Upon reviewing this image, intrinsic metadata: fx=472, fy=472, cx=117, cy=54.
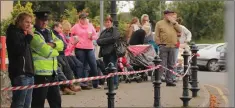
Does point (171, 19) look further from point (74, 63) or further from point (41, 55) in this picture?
point (41, 55)

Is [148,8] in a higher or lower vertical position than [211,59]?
higher

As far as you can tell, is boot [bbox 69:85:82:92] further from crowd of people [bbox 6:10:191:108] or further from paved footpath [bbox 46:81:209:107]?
paved footpath [bbox 46:81:209:107]

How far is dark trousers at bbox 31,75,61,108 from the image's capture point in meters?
6.05

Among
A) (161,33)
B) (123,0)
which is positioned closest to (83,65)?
(161,33)

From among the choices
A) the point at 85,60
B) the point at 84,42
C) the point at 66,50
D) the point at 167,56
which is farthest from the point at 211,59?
the point at 66,50

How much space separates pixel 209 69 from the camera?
2309 cm

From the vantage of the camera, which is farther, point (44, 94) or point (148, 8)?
point (148, 8)

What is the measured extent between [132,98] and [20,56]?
14.8 feet

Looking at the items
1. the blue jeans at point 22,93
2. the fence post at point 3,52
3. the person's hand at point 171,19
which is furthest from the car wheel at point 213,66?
the blue jeans at point 22,93

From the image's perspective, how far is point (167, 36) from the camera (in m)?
11.1

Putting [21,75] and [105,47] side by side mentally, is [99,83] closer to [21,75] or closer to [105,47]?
[105,47]

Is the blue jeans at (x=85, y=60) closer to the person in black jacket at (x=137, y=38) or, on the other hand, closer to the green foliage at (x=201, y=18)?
the person in black jacket at (x=137, y=38)

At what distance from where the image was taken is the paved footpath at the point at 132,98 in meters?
8.84

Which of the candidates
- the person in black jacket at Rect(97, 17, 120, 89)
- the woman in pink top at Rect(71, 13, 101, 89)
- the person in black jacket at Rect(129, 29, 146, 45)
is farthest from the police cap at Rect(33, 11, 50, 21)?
the person in black jacket at Rect(129, 29, 146, 45)
